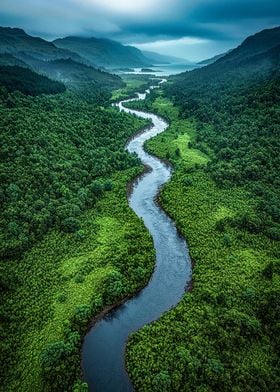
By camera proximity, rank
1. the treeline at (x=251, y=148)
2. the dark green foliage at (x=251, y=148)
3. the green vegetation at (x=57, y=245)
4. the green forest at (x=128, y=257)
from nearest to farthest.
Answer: the green forest at (x=128, y=257) → the green vegetation at (x=57, y=245) → the dark green foliage at (x=251, y=148) → the treeline at (x=251, y=148)

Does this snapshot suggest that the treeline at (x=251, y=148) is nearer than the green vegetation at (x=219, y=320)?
No

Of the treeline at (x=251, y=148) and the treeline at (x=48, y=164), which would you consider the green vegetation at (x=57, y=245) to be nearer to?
the treeline at (x=48, y=164)

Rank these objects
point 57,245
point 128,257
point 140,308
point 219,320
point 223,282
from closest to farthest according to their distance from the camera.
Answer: point 219,320 < point 140,308 < point 223,282 < point 128,257 < point 57,245

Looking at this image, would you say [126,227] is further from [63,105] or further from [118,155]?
[63,105]

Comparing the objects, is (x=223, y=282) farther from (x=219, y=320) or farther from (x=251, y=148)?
(x=251, y=148)

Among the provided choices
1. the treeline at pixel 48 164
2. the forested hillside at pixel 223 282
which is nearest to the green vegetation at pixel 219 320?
the forested hillside at pixel 223 282

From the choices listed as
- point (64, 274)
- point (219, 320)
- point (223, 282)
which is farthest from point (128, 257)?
point (219, 320)

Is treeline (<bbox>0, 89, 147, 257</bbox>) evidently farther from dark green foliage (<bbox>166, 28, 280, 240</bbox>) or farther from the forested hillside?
dark green foliage (<bbox>166, 28, 280, 240</bbox>)
